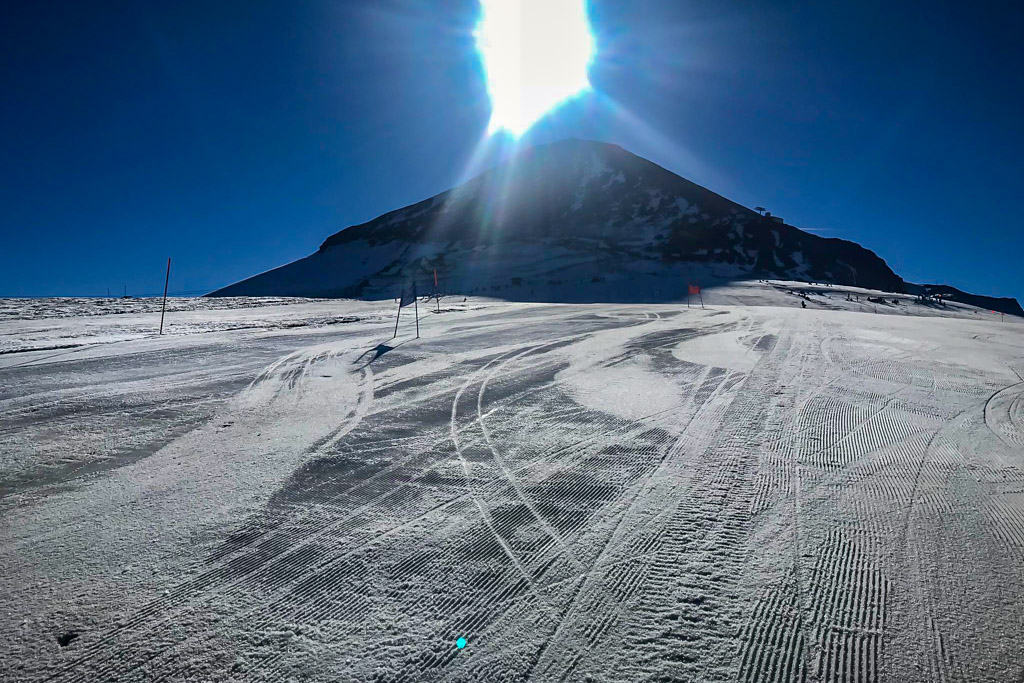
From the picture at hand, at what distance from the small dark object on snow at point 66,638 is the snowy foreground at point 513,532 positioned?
0.06ft

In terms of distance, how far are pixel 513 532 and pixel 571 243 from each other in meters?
85.6

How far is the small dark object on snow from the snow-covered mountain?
38.5 meters

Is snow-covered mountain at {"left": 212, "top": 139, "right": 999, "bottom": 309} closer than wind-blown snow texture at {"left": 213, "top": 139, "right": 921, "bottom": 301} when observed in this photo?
Yes

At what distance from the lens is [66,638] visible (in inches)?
86.3

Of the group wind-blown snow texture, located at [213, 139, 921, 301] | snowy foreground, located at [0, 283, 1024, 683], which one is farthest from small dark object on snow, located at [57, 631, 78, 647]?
wind-blown snow texture, located at [213, 139, 921, 301]

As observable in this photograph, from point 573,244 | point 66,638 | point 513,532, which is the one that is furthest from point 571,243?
point 66,638

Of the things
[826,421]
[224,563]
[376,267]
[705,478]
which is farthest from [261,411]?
[376,267]

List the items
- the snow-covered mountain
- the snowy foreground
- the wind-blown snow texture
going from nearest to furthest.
Result: the snowy foreground, the snow-covered mountain, the wind-blown snow texture

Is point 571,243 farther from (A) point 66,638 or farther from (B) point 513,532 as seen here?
(A) point 66,638

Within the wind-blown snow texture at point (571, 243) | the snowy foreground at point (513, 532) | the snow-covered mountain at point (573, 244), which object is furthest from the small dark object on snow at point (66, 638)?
the snow-covered mountain at point (573, 244)

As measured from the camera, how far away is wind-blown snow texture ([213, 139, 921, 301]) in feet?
218

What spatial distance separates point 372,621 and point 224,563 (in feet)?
3.68

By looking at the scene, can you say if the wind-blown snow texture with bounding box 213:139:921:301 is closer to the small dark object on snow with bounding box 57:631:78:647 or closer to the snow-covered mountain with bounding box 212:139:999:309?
the snow-covered mountain with bounding box 212:139:999:309

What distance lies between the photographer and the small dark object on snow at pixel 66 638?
2.16m
